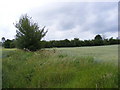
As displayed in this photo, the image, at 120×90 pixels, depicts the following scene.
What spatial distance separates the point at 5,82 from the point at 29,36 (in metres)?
13.6

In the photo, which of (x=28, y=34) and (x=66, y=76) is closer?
(x=66, y=76)

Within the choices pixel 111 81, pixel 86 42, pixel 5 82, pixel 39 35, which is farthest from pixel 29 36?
pixel 111 81

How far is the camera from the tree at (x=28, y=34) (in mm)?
19688

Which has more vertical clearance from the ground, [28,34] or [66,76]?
[28,34]

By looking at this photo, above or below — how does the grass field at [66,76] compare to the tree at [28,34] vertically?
below

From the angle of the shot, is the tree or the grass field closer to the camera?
the grass field

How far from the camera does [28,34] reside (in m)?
19.6

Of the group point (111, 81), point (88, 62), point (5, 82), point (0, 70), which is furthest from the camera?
point (88, 62)

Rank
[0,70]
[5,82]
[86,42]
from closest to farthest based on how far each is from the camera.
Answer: [5,82], [0,70], [86,42]

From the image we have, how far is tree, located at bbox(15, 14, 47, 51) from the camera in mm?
19688

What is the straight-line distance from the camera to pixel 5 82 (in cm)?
632

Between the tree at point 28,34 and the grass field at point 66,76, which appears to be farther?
the tree at point 28,34

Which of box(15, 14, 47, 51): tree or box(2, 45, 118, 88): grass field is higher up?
box(15, 14, 47, 51): tree

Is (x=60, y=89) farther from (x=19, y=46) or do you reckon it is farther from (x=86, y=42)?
(x=86, y=42)
